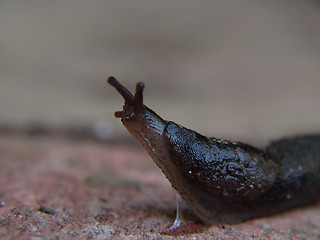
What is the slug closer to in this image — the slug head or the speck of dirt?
the slug head

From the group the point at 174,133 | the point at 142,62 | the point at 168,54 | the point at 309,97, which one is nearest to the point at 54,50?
the point at 142,62

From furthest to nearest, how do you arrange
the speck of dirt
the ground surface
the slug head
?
the speck of dirt < the slug head < the ground surface

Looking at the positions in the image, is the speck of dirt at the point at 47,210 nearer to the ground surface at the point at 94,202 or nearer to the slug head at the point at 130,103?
the ground surface at the point at 94,202

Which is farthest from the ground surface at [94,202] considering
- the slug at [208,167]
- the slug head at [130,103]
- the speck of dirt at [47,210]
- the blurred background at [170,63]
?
the blurred background at [170,63]

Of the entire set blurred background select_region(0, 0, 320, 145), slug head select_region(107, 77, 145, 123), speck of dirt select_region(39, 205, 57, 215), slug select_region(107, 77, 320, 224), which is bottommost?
speck of dirt select_region(39, 205, 57, 215)

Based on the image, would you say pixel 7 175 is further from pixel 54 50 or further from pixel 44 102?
pixel 54 50

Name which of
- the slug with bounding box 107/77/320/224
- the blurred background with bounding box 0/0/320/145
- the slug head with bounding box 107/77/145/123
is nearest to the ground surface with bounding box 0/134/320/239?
the slug with bounding box 107/77/320/224
